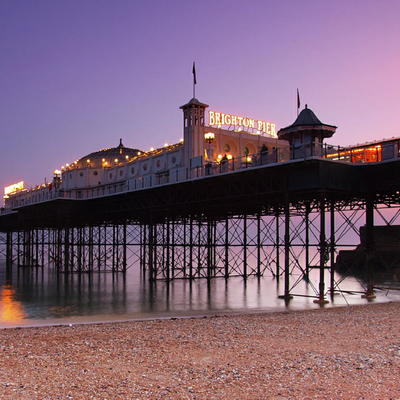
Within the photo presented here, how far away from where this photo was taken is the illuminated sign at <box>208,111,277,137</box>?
1641 inches

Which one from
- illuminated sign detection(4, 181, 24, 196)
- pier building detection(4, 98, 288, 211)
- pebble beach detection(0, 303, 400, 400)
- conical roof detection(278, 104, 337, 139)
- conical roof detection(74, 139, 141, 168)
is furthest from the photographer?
illuminated sign detection(4, 181, 24, 196)

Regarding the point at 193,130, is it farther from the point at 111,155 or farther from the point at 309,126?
the point at 111,155

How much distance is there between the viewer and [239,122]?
142ft

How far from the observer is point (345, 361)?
39.1ft

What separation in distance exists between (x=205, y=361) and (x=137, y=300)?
21.0 meters

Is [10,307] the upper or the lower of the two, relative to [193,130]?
lower

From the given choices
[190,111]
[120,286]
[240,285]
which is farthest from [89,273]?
→ [190,111]

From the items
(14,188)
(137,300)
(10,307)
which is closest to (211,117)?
(137,300)

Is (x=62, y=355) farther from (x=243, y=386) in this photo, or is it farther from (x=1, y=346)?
(x=243, y=386)

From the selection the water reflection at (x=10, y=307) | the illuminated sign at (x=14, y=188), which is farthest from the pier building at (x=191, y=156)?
the illuminated sign at (x=14, y=188)

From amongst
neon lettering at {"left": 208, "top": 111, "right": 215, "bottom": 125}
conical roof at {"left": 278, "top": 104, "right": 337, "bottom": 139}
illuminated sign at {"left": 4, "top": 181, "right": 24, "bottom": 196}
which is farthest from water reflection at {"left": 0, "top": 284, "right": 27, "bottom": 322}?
illuminated sign at {"left": 4, "top": 181, "right": 24, "bottom": 196}

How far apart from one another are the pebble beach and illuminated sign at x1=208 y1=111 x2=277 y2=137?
26075 millimetres

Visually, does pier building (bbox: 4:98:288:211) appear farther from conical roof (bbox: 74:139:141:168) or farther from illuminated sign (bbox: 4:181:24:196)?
illuminated sign (bbox: 4:181:24:196)

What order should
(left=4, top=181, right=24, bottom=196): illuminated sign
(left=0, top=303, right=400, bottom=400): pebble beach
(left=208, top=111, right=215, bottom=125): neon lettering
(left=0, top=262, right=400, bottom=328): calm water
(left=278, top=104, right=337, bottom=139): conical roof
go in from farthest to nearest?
1. (left=4, top=181, right=24, bottom=196): illuminated sign
2. (left=208, top=111, right=215, bottom=125): neon lettering
3. (left=278, top=104, right=337, bottom=139): conical roof
4. (left=0, top=262, right=400, bottom=328): calm water
5. (left=0, top=303, right=400, bottom=400): pebble beach
